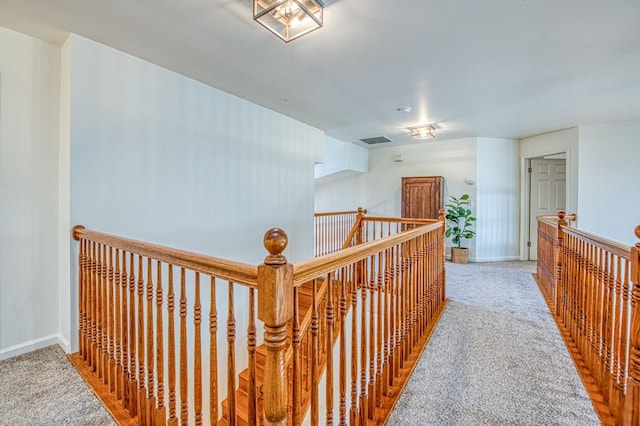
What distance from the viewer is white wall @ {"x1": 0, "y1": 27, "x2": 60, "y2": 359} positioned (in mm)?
2182

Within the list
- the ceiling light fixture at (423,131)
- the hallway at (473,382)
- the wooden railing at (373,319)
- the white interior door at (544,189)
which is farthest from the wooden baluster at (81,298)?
the white interior door at (544,189)

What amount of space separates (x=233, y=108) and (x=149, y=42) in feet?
3.85

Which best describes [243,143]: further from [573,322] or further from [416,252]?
[573,322]

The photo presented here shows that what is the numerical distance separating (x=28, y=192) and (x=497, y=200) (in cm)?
676

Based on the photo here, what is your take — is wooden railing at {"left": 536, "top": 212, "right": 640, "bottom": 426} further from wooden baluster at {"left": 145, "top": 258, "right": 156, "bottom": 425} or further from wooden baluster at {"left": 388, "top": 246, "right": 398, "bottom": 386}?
wooden baluster at {"left": 145, "top": 258, "right": 156, "bottom": 425}

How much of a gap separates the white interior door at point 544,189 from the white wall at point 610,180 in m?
1.15

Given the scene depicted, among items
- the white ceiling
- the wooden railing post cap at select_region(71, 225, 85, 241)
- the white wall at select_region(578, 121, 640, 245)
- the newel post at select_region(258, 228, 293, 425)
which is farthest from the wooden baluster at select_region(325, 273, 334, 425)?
the white wall at select_region(578, 121, 640, 245)

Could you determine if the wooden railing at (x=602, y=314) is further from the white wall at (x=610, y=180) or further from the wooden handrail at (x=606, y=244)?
the white wall at (x=610, y=180)

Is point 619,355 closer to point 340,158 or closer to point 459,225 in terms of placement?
point 459,225

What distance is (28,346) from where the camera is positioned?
2.28 metres

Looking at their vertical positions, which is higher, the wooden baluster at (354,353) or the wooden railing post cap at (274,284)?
the wooden railing post cap at (274,284)

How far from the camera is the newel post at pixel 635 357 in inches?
Answer: 54.6

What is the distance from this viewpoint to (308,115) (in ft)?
14.1

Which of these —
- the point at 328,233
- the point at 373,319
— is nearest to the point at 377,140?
the point at 328,233
